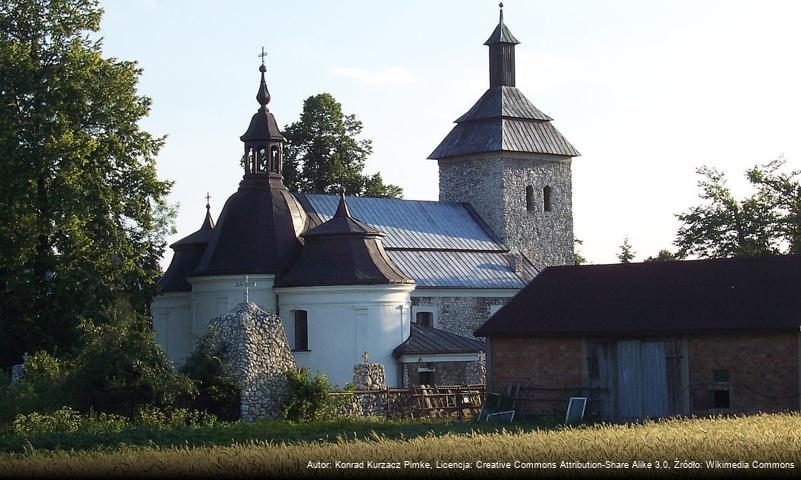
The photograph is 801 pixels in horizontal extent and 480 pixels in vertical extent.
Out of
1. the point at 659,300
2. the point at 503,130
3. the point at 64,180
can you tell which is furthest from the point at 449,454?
the point at 503,130

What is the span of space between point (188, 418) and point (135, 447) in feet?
27.6

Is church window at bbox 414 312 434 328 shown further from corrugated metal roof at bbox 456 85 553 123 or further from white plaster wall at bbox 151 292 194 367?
corrugated metal roof at bbox 456 85 553 123

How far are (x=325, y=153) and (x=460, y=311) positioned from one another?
16.7m

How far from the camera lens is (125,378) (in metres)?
36.5

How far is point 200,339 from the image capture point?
38875 mm

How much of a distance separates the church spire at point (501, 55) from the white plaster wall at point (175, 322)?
737 inches

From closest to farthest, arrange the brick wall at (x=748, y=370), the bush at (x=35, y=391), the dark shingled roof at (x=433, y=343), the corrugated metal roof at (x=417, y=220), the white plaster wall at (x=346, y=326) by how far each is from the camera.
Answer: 1. the brick wall at (x=748, y=370)
2. the bush at (x=35, y=391)
3. the white plaster wall at (x=346, y=326)
4. the dark shingled roof at (x=433, y=343)
5. the corrugated metal roof at (x=417, y=220)

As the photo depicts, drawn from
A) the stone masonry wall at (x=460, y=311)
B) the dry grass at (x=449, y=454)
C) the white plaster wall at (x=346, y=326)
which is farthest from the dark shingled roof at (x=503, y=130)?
the dry grass at (x=449, y=454)

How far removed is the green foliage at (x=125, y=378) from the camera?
36.3 metres

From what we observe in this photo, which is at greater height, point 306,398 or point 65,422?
point 306,398

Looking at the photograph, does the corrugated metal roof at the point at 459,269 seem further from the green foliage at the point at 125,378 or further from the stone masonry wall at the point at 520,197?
the green foliage at the point at 125,378

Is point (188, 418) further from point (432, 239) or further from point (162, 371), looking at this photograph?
point (432, 239)

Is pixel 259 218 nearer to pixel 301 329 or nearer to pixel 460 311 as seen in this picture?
pixel 301 329

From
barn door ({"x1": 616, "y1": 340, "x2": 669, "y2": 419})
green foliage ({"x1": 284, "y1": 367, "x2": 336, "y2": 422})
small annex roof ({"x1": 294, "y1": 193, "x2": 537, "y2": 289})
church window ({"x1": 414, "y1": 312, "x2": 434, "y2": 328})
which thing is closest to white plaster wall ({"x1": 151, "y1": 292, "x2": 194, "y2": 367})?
small annex roof ({"x1": 294, "y1": 193, "x2": 537, "y2": 289})
